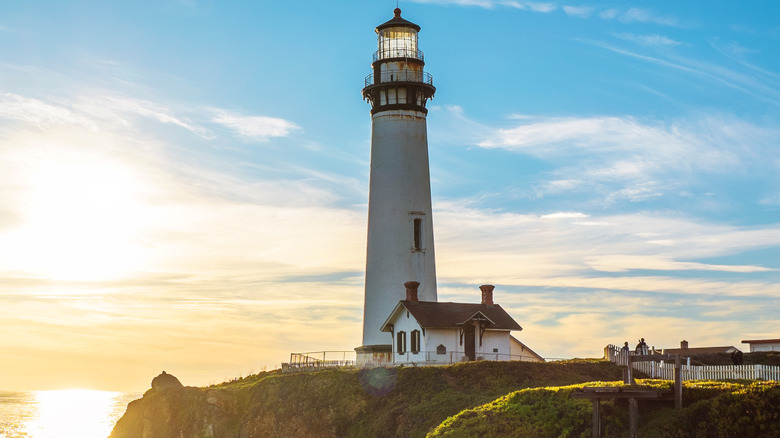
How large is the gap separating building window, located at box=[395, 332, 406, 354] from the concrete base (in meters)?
0.84

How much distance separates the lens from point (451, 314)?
48938 mm

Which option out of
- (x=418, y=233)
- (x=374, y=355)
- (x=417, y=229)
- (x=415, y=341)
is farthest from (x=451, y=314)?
(x=417, y=229)

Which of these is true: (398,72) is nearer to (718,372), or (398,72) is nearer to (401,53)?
(401,53)

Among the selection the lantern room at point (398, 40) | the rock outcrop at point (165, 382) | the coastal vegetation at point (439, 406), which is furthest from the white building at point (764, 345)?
the rock outcrop at point (165, 382)

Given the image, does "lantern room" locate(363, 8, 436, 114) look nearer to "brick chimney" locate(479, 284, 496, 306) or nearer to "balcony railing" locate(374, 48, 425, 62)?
"balcony railing" locate(374, 48, 425, 62)

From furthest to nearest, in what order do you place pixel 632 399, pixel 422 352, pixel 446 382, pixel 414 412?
1. pixel 422 352
2. pixel 446 382
3. pixel 414 412
4. pixel 632 399

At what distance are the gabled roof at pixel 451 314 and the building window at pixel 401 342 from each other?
112cm

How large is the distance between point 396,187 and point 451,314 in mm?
8591

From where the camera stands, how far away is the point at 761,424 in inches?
982

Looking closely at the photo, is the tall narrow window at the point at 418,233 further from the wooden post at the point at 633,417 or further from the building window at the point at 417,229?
the wooden post at the point at 633,417

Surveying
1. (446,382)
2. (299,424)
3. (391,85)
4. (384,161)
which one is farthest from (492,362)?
(391,85)

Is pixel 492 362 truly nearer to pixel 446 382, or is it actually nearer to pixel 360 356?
pixel 446 382

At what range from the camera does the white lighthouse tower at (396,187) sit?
171 feet

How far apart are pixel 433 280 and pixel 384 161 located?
7.62m
